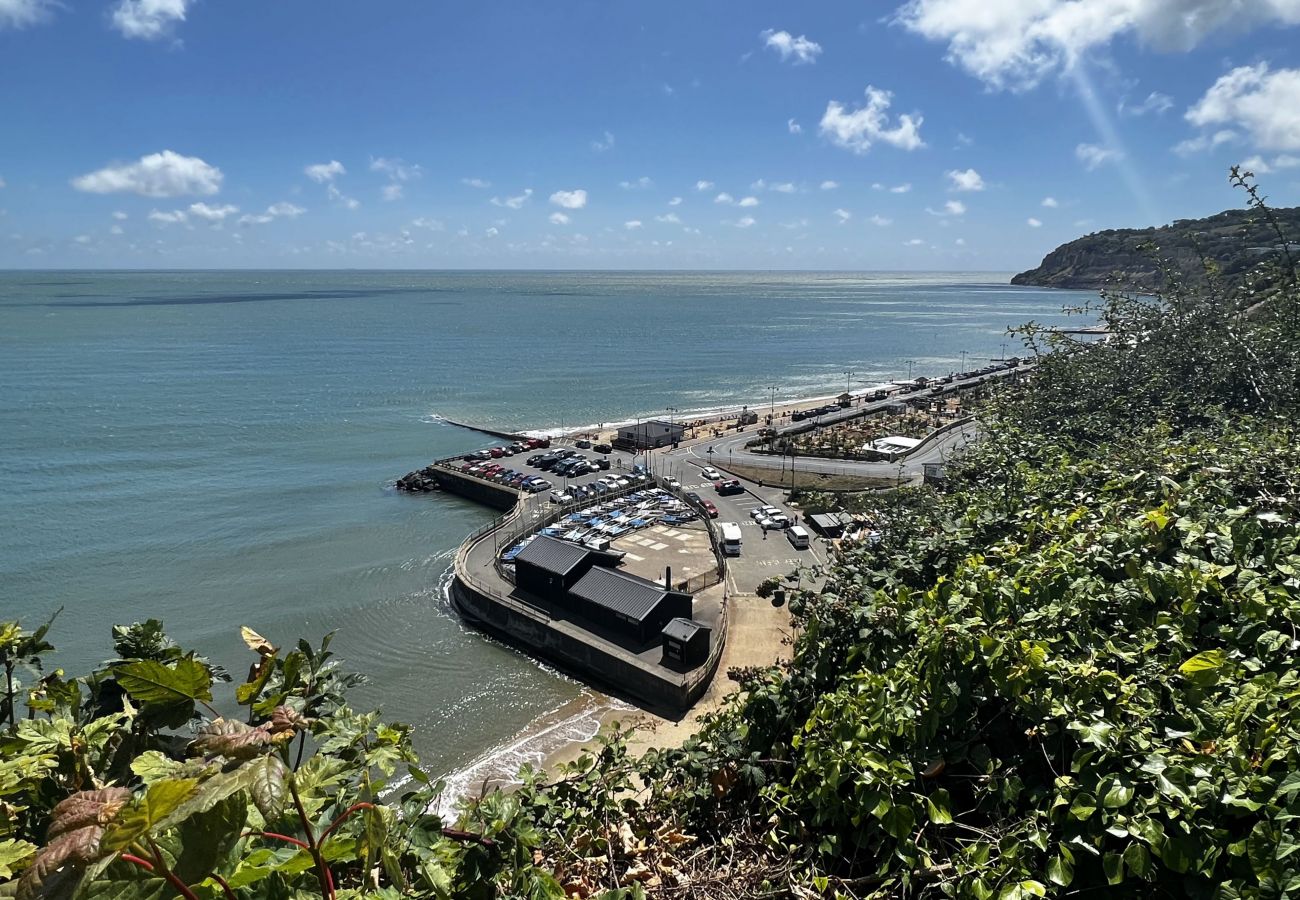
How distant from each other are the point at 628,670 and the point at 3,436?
50409 mm

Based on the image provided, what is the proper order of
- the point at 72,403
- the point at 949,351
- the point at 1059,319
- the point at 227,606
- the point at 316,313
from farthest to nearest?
the point at 316,313, the point at 1059,319, the point at 949,351, the point at 72,403, the point at 227,606

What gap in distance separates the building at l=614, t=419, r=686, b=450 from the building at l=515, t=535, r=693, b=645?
20.0 meters

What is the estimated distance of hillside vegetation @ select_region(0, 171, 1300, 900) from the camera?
5.40 feet

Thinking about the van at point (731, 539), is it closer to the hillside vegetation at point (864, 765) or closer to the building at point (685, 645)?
the building at point (685, 645)

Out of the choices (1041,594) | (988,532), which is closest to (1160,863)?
(1041,594)

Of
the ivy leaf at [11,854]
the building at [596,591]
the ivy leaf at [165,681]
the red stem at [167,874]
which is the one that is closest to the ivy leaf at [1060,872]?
the red stem at [167,874]

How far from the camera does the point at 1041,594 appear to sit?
358 cm

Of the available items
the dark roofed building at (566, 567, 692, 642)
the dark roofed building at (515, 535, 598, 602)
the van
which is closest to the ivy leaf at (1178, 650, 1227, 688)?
the dark roofed building at (566, 567, 692, 642)

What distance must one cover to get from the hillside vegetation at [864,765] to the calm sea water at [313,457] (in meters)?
15.2

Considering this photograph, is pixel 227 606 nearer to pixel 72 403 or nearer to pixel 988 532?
pixel 988 532

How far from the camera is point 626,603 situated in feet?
67.6

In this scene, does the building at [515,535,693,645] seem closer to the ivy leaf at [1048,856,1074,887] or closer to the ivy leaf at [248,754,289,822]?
the ivy leaf at [1048,856,1074,887]

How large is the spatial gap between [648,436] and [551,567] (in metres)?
23.2

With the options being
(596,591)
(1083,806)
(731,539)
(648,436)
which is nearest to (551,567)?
(596,591)
